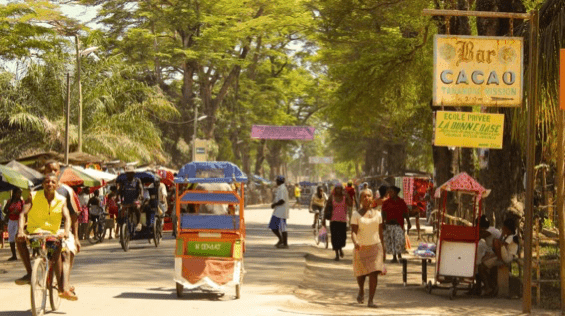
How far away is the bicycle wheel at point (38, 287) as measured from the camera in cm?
1148

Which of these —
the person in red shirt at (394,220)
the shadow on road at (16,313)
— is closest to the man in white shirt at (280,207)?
the person in red shirt at (394,220)

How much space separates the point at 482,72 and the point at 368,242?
9.74 feet

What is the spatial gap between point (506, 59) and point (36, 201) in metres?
7.04

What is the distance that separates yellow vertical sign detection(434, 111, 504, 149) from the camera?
1466cm

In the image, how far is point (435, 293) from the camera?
16.9 m

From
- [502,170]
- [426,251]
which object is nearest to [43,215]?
[426,251]

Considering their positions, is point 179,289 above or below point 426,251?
below

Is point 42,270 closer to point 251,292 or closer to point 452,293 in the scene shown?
point 251,292

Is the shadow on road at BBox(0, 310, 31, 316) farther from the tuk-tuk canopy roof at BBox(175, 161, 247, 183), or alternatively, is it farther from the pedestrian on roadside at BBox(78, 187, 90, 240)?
the pedestrian on roadside at BBox(78, 187, 90, 240)

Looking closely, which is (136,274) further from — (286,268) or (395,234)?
(395,234)

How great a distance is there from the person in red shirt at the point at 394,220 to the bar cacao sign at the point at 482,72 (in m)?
7.01

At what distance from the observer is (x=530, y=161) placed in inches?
549

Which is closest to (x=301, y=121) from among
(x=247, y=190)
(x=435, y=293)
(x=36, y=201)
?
(x=247, y=190)

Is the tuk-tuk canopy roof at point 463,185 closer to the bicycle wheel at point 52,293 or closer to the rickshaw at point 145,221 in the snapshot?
the bicycle wheel at point 52,293
